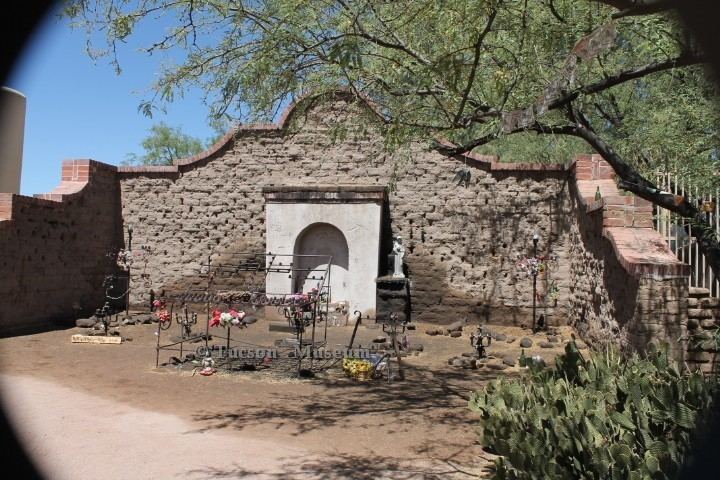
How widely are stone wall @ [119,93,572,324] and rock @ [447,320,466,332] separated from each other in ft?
1.27

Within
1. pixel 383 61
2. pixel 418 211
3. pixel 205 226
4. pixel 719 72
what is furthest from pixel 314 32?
pixel 205 226

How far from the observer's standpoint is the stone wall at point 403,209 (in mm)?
14070

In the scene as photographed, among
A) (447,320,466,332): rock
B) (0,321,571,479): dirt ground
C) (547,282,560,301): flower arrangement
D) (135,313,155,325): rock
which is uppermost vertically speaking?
(547,282,560,301): flower arrangement

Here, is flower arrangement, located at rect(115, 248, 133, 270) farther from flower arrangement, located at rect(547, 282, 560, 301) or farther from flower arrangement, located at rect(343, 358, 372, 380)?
flower arrangement, located at rect(547, 282, 560, 301)

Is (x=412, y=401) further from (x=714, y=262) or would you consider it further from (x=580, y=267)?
(x=580, y=267)

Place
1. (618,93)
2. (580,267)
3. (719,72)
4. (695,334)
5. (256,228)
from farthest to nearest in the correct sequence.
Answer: (256,228)
(618,93)
(580,267)
(695,334)
(719,72)

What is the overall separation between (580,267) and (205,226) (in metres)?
9.64

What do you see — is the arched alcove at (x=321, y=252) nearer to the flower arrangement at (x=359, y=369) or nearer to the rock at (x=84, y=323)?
the rock at (x=84, y=323)

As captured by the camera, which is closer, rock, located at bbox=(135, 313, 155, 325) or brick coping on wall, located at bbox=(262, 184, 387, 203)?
rock, located at bbox=(135, 313, 155, 325)

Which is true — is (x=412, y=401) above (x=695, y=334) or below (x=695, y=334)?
below

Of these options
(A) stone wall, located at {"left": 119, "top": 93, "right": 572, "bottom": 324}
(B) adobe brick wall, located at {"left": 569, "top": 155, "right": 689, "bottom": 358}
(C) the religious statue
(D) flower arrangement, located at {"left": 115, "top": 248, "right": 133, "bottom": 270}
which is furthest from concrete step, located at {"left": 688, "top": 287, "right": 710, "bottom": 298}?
(D) flower arrangement, located at {"left": 115, "top": 248, "right": 133, "bottom": 270}

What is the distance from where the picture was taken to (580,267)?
12.5 metres

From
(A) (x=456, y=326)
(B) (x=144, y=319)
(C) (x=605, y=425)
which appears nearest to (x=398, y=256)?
(A) (x=456, y=326)

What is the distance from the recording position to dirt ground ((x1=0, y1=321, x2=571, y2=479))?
4.89 meters
